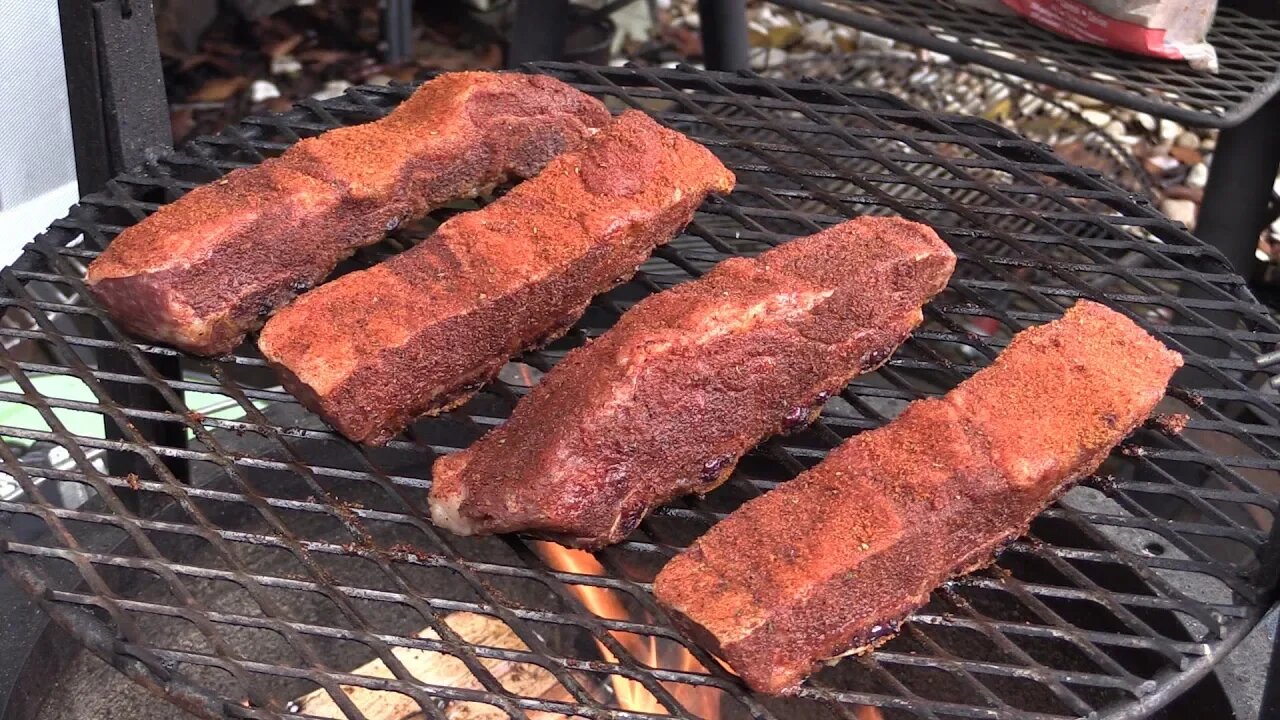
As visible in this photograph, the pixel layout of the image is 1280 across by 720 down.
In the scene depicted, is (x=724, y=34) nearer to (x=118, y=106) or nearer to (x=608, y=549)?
(x=118, y=106)

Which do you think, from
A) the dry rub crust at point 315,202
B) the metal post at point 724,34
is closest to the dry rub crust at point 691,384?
the dry rub crust at point 315,202

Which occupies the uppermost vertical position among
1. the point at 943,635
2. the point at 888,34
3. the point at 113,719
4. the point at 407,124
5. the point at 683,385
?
the point at 888,34

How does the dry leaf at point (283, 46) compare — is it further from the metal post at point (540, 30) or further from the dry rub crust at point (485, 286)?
the dry rub crust at point (485, 286)

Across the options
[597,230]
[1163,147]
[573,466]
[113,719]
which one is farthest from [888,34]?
[1163,147]

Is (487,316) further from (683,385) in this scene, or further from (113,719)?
(113,719)

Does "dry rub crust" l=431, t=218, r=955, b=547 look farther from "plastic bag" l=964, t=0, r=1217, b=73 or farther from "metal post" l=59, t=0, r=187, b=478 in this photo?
"plastic bag" l=964, t=0, r=1217, b=73

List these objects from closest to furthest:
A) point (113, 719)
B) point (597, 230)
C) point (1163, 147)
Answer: point (597, 230), point (113, 719), point (1163, 147)
